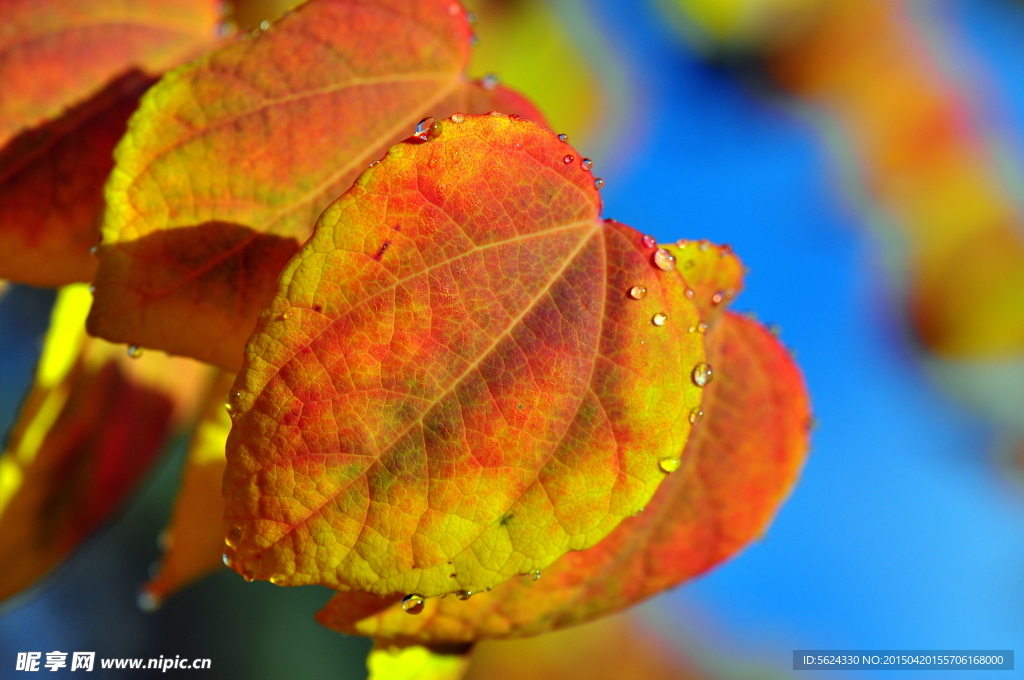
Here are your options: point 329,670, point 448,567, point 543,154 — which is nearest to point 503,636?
point 448,567

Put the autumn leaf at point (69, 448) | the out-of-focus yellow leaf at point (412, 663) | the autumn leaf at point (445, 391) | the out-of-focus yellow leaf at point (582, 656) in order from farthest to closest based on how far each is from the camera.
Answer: the out-of-focus yellow leaf at point (582, 656)
the autumn leaf at point (69, 448)
the out-of-focus yellow leaf at point (412, 663)
the autumn leaf at point (445, 391)

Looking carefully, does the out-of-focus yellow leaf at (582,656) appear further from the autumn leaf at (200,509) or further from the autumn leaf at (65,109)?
the autumn leaf at (65,109)

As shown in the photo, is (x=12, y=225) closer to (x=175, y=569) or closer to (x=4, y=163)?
(x=4, y=163)

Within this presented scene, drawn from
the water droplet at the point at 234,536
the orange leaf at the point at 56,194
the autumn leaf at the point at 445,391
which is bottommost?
the water droplet at the point at 234,536

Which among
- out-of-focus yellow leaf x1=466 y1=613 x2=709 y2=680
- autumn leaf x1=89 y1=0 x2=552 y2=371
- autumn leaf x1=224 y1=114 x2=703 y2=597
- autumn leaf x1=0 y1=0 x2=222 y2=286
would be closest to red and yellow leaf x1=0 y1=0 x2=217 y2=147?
autumn leaf x1=0 y1=0 x2=222 y2=286

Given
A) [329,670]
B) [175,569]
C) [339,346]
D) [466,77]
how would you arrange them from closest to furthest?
[339,346] → [466,77] → [175,569] → [329,670]

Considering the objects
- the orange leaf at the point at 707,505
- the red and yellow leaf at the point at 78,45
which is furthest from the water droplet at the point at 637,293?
the red and yellow leaf at the point at 78,45
